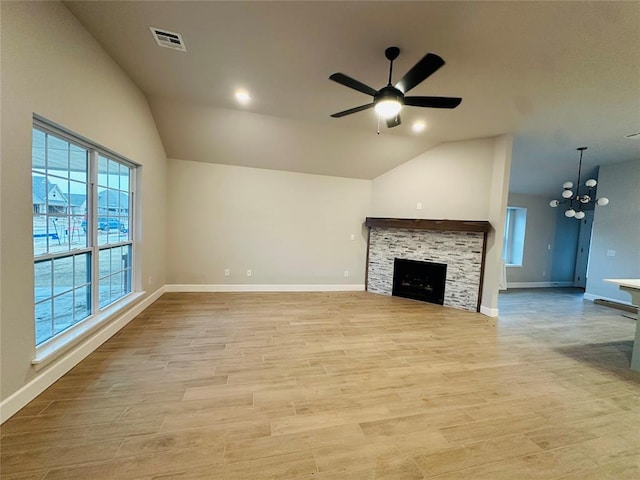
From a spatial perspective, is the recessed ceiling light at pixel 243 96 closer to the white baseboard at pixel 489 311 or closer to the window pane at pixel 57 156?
the window pane at pixel 57 156

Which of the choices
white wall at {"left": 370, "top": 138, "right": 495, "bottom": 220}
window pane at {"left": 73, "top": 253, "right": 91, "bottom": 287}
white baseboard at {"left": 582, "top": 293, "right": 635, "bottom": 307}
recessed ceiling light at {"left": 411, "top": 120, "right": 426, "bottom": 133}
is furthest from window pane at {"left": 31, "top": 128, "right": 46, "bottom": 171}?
white baseboard at {"left": 582, "top": 293, "right": 635, "bottom": 307}

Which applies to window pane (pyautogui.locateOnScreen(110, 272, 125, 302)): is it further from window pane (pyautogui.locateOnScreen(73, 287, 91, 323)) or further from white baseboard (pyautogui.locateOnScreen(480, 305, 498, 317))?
white baseboard (pyautogui.locateOnScreen(480, 305, 498, 317))

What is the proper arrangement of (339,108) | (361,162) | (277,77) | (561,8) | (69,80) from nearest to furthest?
(561,8)
(69,80)
(277,77)
(339,108)
(361,162)

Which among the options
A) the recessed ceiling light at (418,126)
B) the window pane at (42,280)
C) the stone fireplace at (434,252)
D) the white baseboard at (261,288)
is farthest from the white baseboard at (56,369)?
the recessed ceiling light at (418,126)

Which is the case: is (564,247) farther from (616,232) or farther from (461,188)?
(461,188)

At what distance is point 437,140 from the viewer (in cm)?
466

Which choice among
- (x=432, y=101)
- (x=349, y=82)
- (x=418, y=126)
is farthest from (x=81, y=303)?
(x=418, y=126)

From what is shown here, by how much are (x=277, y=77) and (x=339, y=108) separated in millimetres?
1004

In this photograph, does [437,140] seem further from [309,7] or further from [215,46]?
[215,46]

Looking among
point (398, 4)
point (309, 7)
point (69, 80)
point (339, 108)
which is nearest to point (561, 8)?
point (398, 4)

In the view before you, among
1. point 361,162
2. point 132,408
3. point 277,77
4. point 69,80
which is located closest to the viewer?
point 132,408

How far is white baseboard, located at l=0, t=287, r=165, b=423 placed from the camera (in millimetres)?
1752

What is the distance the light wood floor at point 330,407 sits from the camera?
1508mm

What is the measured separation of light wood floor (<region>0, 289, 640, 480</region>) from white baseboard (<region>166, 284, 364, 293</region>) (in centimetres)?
137
